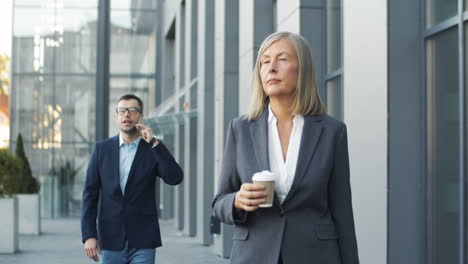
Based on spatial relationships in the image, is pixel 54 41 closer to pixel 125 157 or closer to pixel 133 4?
pixel 133 4

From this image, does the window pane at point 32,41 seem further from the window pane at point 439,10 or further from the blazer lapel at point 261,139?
the blazer lapel at point 261,139

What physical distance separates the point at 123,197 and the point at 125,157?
326mm

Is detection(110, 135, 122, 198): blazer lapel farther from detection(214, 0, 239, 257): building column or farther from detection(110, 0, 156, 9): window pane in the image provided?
detection(110, 0, 156, 9): window pane

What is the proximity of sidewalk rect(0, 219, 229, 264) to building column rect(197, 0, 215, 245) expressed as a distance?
67cm

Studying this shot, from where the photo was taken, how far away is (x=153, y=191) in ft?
18.8

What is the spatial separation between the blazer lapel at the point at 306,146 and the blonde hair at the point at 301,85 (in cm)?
5

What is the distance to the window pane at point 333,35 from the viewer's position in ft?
30.4

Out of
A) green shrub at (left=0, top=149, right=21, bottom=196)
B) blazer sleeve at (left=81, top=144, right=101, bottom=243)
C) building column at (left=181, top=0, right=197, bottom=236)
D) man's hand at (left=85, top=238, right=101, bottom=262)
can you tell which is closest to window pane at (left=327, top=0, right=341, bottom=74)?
blazer sleeve at (left=81, top=144, right=101, bottom=243)

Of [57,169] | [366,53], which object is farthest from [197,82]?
[366,53]

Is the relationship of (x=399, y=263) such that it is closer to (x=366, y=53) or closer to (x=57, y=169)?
(x=366, y=53)

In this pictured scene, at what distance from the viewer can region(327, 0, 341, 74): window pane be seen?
9258 mm

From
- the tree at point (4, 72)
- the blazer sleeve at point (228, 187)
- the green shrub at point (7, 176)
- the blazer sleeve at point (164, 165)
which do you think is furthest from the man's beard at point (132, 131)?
the tree at point (4, 72)

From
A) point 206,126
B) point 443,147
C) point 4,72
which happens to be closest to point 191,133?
point 206,126

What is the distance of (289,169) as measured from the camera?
302 cm
